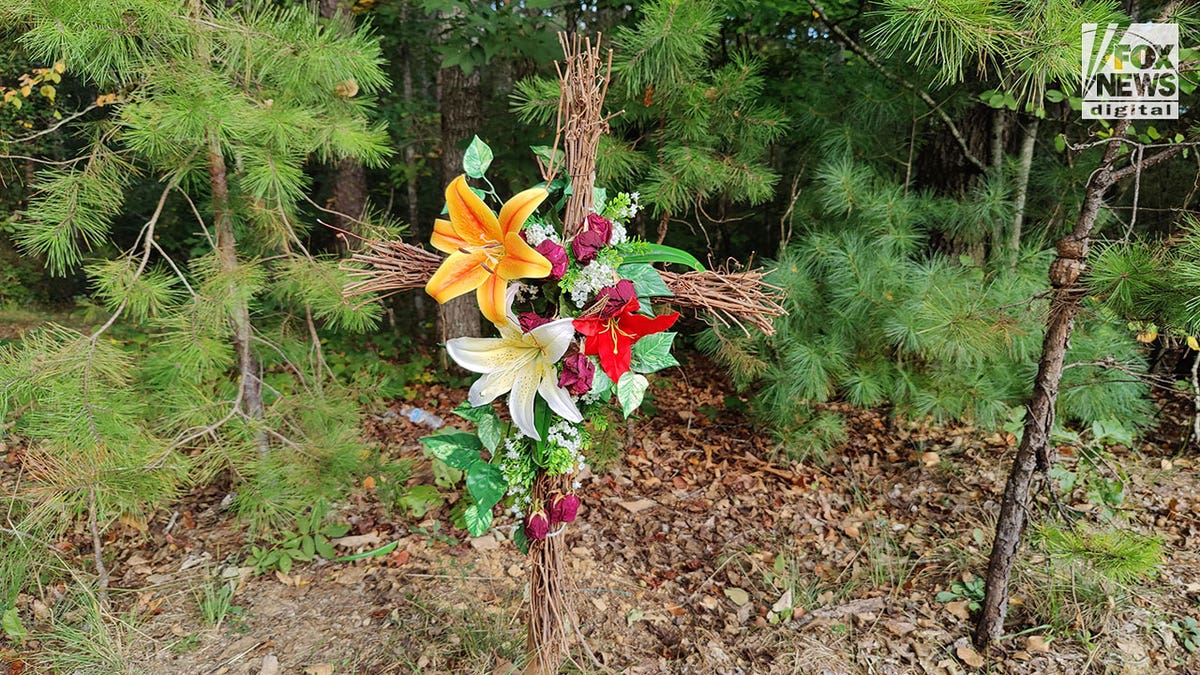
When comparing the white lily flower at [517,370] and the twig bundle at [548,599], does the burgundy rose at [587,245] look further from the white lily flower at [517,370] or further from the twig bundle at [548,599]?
the twig bundle at [548,599]

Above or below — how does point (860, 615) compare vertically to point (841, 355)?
below

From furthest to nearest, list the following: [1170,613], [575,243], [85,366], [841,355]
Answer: [841,355], [1170,613], [85,366], [575,243]

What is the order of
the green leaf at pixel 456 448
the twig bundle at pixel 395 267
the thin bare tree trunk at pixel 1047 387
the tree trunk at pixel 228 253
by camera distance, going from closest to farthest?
the twig bundle at pixel 395 267, the green leaf at pixel 456 448, the thin bare tree trunk at pixel 1047 387, the tree trunk at pixel 228 253

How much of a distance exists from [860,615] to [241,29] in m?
2.27

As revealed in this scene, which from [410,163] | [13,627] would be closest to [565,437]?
[13,627]

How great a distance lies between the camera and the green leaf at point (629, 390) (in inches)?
44.0

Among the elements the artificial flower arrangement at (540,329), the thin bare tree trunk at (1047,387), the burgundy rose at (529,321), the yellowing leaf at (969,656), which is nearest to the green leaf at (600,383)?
the artificial flower arrangement at (540,329)

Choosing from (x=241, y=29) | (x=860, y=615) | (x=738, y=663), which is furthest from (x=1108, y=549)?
(x=241, y=29)

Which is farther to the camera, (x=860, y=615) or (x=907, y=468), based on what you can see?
(x=907, y=468)

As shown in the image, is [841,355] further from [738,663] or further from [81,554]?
[81,554]

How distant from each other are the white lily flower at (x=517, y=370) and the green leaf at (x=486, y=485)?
0.18 m

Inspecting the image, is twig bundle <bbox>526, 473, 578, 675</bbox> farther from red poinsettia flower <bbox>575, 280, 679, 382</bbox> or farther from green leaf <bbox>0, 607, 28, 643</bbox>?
green leaf <bbox>0, 607, 28, 643</bbox>

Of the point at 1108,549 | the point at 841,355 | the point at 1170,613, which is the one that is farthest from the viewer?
the point at 841,355

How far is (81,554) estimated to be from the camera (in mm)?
2066
